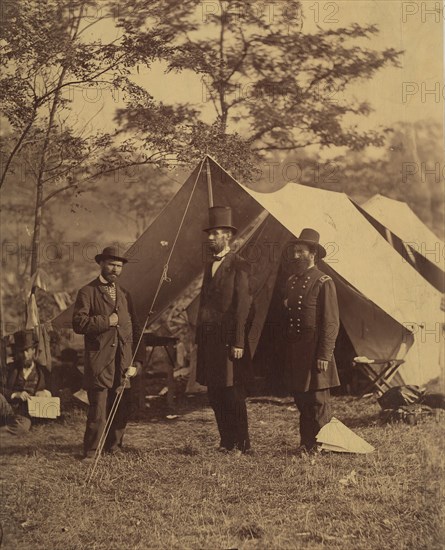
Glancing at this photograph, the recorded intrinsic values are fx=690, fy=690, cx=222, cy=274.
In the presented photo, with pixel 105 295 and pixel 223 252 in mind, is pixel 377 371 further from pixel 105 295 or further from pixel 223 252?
pixel 105 295

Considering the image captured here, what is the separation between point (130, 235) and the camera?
5.57 meters

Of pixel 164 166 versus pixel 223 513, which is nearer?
pixel 223 513

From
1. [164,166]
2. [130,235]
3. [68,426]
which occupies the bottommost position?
[68,426]

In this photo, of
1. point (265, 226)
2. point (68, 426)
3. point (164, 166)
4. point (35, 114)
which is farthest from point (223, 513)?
point (35, 114)

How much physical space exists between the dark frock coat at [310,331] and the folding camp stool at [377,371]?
3.03ft

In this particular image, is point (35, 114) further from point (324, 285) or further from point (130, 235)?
point (324, 285)

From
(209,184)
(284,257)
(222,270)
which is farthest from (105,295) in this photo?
(284,257)

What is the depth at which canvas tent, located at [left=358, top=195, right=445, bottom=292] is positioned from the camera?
5234 millimetres

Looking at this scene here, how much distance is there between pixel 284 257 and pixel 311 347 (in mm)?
791

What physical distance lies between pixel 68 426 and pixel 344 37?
3.48m

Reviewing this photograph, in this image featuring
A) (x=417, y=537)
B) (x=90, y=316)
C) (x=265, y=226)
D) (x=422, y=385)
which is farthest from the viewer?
(x=422, y=385)

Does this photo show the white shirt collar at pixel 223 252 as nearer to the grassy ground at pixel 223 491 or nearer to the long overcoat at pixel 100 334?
the long overcoat at pixel 100 334

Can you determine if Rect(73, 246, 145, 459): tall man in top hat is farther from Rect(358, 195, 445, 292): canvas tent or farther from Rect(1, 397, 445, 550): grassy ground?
Rect(358, 195, 445, 292): canvas tent

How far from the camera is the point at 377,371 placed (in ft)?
20.2
